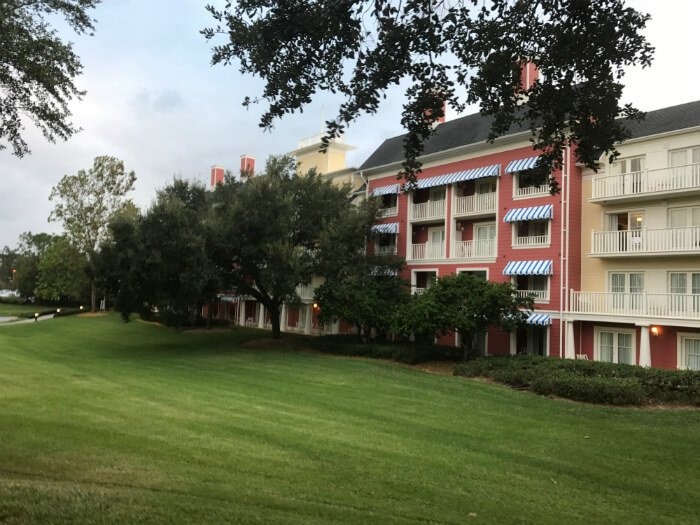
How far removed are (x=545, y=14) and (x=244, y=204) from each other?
2003cm

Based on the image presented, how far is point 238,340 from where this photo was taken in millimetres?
31609

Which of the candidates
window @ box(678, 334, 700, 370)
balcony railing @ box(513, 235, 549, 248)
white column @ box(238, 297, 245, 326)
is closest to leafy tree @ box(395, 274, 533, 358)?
balcony railing @ box(513, 235, 549, 248)

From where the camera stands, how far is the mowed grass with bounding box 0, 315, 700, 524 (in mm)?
5273

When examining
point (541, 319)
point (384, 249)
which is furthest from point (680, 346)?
Answer: point (384, 249)

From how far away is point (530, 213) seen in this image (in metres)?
24.8

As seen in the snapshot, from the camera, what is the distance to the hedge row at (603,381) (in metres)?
14.1

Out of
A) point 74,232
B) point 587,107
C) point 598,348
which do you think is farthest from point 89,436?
point 74,232

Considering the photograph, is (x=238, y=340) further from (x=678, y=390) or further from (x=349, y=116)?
(x=349, y=116)

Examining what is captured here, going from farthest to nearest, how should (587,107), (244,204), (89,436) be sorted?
(244,204), (89,436), (587,107)

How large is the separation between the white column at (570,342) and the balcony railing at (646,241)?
323 centimetres

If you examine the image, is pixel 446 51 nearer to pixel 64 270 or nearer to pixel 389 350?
pixel 389 350

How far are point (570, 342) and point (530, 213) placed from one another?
5.91 m

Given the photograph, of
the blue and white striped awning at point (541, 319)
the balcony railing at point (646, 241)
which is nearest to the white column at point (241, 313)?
the blue and white striped awning at point (541, 319)

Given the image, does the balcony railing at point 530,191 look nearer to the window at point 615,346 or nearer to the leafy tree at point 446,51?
the window at point 615,346
